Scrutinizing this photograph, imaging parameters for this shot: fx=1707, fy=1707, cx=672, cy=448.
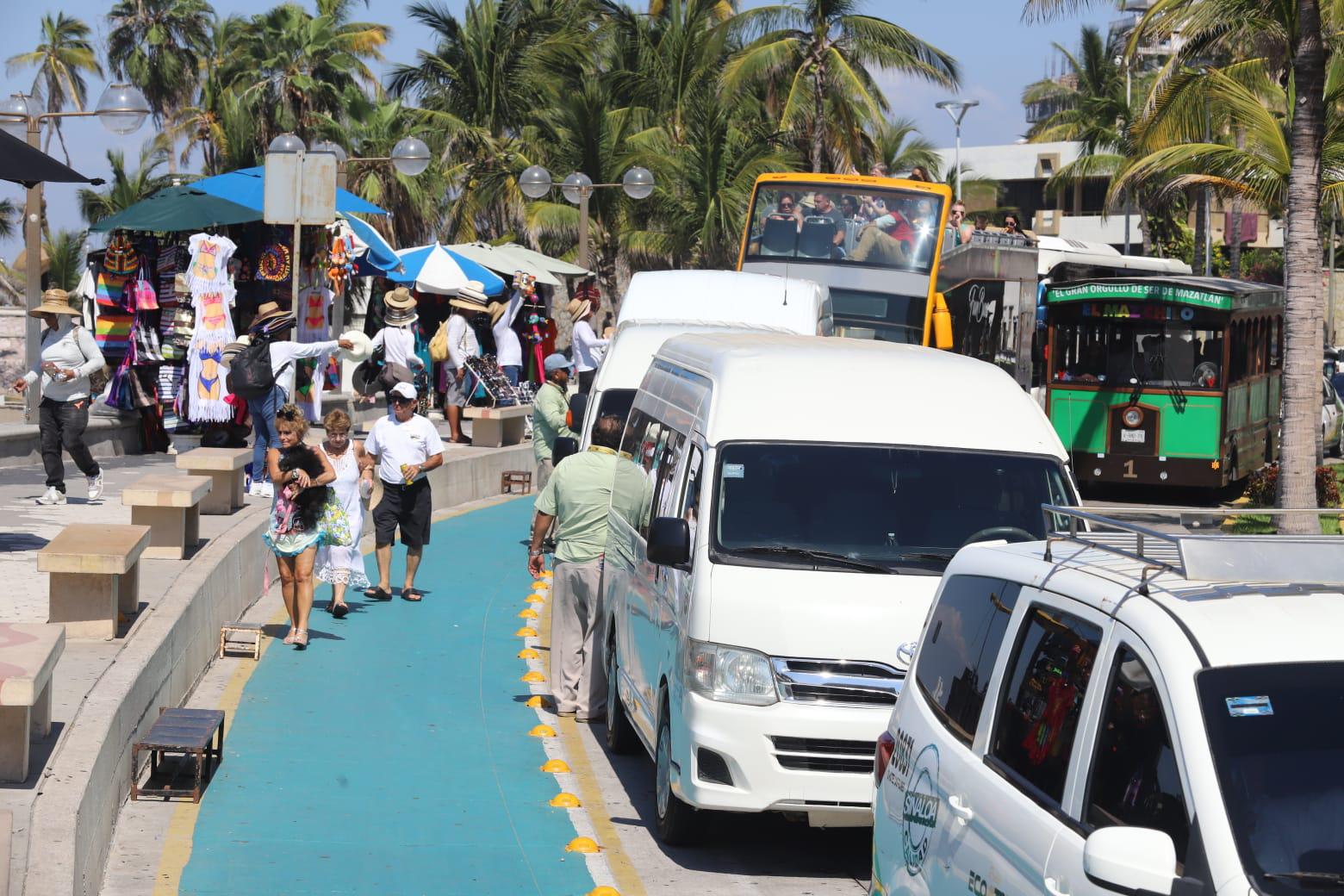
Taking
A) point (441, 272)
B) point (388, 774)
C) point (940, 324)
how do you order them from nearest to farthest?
point (388, 774) < point (940, 324) < point (441, 272)

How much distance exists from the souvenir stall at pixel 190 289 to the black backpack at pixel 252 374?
1765mm

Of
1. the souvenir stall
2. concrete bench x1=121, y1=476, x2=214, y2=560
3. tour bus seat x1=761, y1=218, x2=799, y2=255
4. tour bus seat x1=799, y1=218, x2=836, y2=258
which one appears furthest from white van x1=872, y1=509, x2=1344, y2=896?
tour bus seat x1=761, y1=218, x2=799, y2=255

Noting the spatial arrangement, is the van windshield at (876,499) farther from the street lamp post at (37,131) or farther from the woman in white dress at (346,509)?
the street lamp post at (37,131)

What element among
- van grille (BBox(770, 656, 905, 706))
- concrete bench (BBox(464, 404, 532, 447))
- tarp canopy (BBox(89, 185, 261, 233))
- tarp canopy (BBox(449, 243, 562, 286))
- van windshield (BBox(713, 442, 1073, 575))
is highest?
tarp canopy (BBox(449, 243, 562, 286))

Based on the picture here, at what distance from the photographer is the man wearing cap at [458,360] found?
2455 centimetres

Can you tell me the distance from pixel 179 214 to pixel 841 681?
13263 millimetres

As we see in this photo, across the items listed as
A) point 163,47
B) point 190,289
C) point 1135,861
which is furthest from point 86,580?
point 163,47

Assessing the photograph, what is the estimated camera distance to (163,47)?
261 feet

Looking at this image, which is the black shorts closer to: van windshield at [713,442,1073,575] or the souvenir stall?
the souvenir stall

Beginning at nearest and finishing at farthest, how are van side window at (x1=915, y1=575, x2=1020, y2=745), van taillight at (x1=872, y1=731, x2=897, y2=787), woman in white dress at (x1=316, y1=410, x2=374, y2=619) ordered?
1. van side window at (x1=915, y1=575, x2=1020, y2=745)
2. van taillight at (x1=872, y1=731, x2=897, y2=787)
3. woman in white dress at (x1=316, y1=410, x2=374, y2=619)

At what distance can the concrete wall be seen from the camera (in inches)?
248

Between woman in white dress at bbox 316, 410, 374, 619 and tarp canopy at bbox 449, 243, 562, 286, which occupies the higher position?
tarp canopy at bbox 449, 243, 562, 286

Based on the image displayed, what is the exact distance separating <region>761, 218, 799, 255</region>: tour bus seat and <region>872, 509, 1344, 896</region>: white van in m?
20.2

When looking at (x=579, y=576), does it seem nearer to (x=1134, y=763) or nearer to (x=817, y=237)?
(x=1134, y=763)
